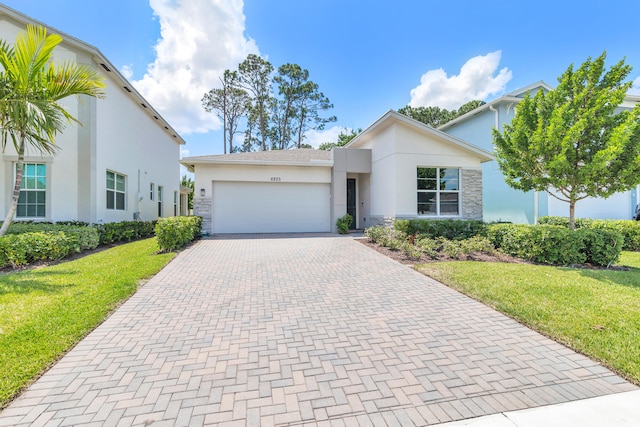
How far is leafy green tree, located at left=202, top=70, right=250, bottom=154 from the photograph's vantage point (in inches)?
1118

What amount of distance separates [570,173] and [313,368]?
A: 29.7ft

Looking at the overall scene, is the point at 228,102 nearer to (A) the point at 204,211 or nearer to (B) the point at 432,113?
(A) the point at 204,211

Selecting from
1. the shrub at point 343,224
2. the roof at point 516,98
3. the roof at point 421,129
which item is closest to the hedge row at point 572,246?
the roof at point 421,129

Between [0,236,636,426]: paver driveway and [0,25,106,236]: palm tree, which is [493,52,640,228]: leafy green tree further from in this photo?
[0,25,106,236]: palm tree

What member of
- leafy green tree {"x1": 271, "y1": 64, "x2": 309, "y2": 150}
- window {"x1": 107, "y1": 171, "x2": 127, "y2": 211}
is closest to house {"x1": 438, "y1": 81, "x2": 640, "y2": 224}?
leafy green tree {"x1": 271, "y1": 64, "x2": 309, "y2": 150}

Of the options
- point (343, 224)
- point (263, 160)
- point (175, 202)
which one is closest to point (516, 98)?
point (343, 224)

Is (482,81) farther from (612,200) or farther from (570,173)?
(570,173)

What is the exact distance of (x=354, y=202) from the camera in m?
15.9

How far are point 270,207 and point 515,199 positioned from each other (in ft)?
44.0

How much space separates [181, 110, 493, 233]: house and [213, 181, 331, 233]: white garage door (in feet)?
0.16

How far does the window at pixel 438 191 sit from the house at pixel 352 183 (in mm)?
43

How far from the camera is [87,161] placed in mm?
10688

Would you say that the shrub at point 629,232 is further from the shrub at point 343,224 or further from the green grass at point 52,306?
the green grass at point 52,306

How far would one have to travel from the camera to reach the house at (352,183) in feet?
39.1
